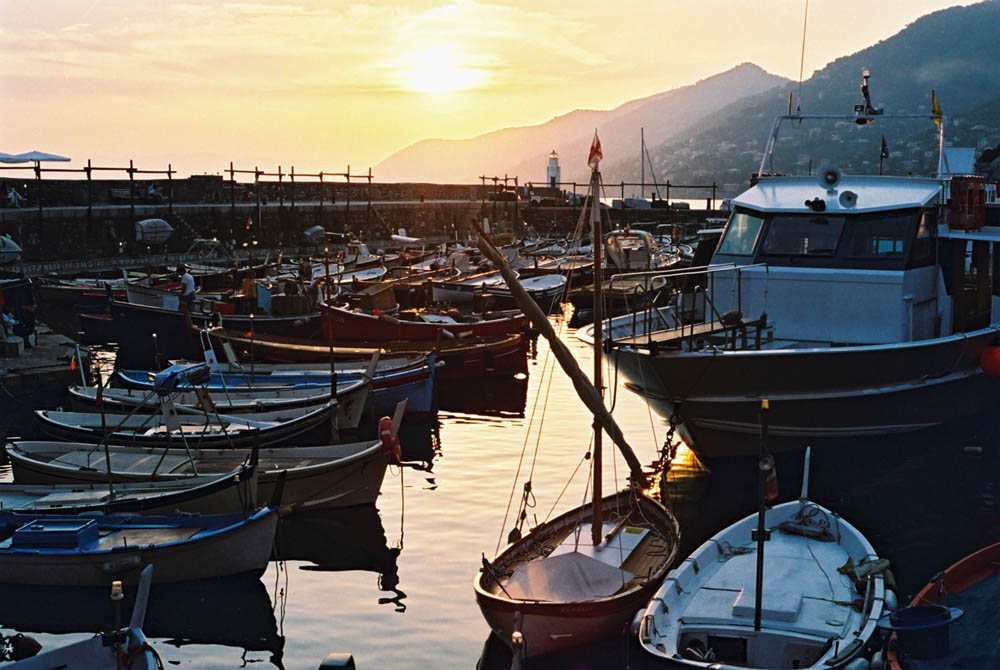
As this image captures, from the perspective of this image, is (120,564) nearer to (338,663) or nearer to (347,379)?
(338,663)

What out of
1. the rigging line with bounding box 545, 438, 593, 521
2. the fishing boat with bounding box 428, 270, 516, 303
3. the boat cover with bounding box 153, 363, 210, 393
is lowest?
the rigging line with bounding box 545, 438, 593, 521

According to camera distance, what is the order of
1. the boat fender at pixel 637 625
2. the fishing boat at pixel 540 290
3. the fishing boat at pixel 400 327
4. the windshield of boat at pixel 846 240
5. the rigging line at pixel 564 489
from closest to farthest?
the boat fender at pixel 637 625, the rigging line at pixel 564 489, the windshield of boat at pixel 846 240, the fishing boat at pixel 400 327, the fishing boat at pixel 540 290

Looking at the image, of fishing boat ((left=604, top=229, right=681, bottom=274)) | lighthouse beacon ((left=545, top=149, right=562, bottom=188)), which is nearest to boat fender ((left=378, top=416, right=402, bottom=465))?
fishing boat ((left=604, top=229, right=681, bottom=274))

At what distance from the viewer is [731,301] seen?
2312 centimetres

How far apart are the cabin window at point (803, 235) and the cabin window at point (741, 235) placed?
30cm

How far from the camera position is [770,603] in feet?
42.7

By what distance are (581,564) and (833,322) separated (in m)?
10.2

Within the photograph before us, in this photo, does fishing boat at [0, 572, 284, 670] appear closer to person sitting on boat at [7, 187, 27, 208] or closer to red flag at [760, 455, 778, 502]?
red flag at [760, 455, 778, 502]

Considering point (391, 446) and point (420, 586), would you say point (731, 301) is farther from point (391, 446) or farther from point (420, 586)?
point (420, 586)

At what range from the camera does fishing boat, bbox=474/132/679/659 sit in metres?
13.0

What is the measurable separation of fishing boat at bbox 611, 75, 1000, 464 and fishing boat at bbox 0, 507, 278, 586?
24.7 feet

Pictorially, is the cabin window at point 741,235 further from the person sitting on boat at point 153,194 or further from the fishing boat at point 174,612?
the person sitting on boat at point 153,194

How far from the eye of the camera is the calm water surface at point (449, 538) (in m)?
14.9

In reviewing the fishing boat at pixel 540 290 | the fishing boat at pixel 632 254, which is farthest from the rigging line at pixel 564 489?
the fishing boat at pixel 632 254
